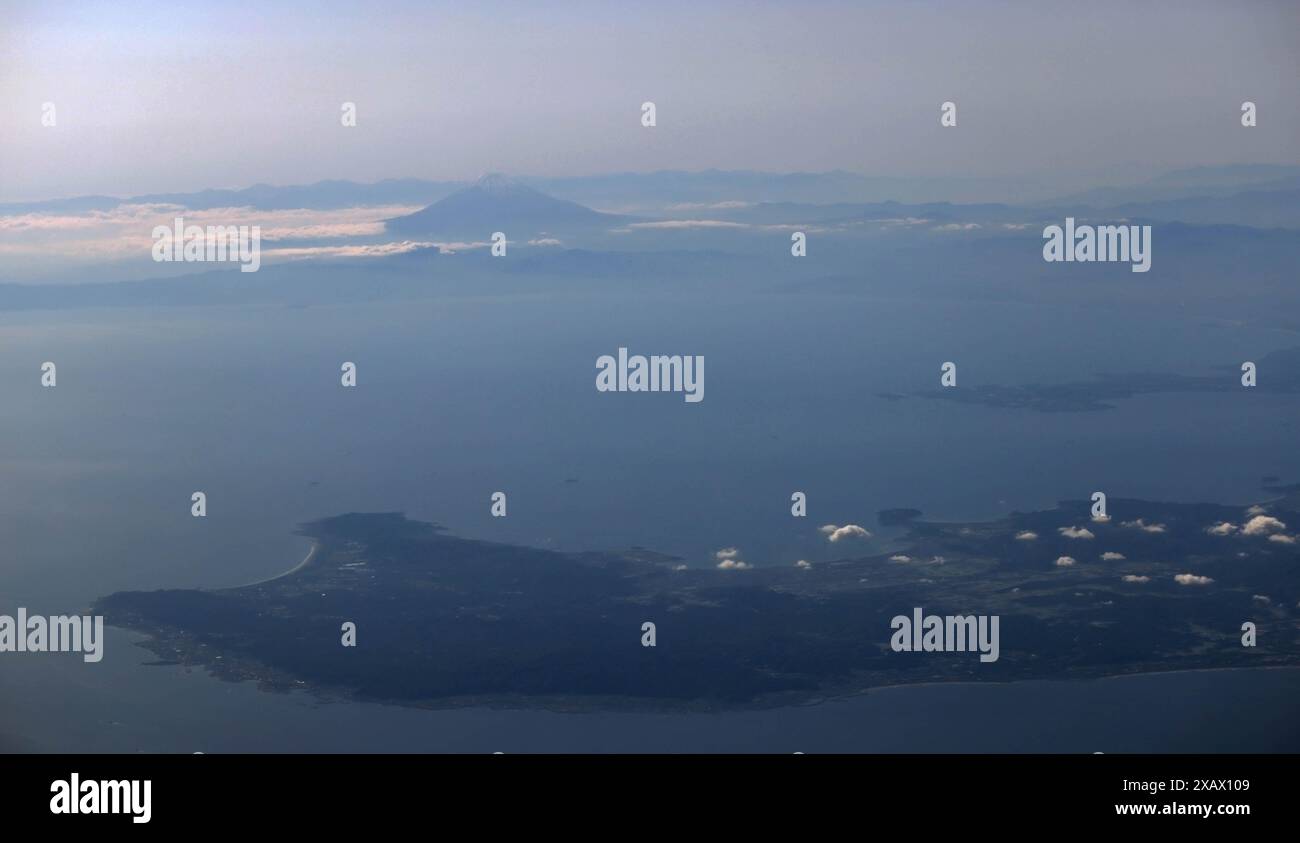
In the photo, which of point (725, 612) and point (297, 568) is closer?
point (725, 612)

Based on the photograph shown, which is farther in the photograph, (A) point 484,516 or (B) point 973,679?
(A) point 484,516

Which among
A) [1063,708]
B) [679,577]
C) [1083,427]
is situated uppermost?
[1083,427]

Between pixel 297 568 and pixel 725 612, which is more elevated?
pixel 297 568

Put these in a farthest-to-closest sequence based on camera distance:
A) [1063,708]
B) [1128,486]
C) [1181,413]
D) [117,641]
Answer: [1181,413]
[1128,486]
[117,641]
[1063,708]

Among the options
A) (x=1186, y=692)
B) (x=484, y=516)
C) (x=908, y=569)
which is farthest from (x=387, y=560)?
(x=1186, y=692)

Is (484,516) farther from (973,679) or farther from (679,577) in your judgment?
(973,679)

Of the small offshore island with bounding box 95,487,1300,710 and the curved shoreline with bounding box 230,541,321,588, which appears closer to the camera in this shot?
the small offshore island with bounding box 95,487,1300,710

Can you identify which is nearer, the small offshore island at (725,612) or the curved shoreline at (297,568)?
the small offshore island at (725,612)

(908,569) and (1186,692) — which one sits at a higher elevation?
(908,569)
